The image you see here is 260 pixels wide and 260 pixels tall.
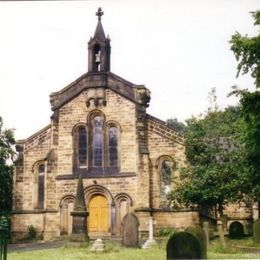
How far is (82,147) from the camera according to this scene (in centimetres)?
3347

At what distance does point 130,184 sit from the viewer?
31.8 metres

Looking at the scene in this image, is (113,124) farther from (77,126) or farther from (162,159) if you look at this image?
(162,159)

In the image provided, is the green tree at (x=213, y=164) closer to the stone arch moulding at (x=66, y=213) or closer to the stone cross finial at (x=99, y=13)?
the stone arch moulding at (x=66, y=213)

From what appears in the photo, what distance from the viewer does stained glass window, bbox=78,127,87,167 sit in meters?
33.2

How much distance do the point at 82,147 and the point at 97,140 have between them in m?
1.06

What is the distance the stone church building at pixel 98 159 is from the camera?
3170cm

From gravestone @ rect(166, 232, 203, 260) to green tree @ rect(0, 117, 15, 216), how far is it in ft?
76.7

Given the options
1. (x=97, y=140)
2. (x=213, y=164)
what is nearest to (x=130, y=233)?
(x=213, y=164)

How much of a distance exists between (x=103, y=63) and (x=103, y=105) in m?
2.89

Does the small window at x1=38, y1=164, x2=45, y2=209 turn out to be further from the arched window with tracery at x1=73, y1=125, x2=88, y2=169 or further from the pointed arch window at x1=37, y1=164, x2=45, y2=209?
the arched window with tracery at x1=73, y1=125, x2=88, y2=169

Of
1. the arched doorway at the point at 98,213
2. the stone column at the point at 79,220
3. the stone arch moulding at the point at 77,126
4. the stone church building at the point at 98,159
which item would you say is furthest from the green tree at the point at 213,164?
the stone arch moulding at the point at 77,126

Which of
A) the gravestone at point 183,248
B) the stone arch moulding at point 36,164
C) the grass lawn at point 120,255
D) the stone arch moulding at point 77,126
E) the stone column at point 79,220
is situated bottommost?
the grass lawn at point 120,255

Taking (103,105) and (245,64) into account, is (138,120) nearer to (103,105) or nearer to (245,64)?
(103,105)

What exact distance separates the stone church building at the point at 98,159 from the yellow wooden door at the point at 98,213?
0.06 metres
